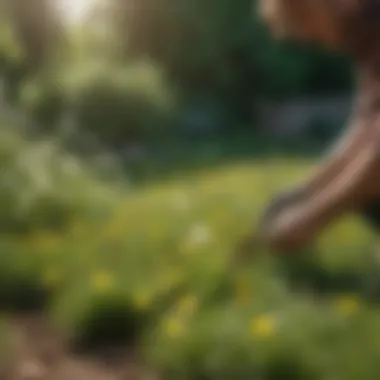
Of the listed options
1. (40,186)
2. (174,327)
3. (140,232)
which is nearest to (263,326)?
(174,327)

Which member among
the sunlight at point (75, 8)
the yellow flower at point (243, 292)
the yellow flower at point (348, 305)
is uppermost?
the sunlight at point (75, 8)

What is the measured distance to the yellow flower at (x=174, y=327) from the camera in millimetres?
2012

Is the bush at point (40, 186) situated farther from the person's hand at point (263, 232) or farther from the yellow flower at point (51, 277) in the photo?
A: the person's hand at point (263, 232)

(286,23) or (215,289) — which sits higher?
(286,23)

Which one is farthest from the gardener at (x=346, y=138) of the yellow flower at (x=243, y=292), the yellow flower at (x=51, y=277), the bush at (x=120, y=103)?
the bush at (x=120, y=103)

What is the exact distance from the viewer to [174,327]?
2.05m

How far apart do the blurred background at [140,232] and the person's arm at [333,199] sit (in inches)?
3.0

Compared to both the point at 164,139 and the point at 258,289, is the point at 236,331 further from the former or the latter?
the point at 164,139

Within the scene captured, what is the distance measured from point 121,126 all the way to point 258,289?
1.63 m

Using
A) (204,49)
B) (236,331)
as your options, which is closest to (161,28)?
(204,49)

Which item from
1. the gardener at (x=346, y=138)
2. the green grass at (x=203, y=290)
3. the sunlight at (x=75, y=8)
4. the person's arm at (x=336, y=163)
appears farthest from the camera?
the sunlight at (x=75, y=8)

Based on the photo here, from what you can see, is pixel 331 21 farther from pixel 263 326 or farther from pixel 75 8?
pixel 75 8

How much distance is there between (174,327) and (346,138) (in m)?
0.80

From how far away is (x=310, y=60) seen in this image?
17.5 ft
